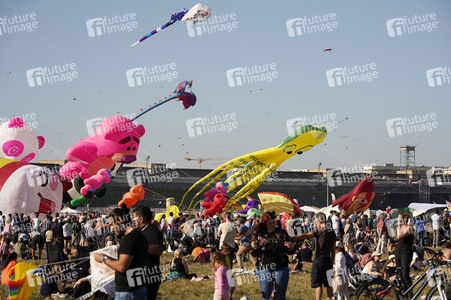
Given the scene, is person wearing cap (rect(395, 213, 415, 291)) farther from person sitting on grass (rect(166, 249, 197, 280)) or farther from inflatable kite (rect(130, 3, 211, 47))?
inflatable kite (rect(130, 3, 211, 47))

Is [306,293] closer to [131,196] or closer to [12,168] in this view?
[131,196]

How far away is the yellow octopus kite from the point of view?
28.3m

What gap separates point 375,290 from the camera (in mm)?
9109

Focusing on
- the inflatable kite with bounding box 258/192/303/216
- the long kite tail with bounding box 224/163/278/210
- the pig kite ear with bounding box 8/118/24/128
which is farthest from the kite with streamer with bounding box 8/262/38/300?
the pig kite ear with bounding box 8/118/24/128

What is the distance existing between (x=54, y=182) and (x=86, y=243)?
14.7m

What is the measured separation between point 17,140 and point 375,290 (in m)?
23.7

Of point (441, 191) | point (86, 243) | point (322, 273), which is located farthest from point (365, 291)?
point (441, 191)

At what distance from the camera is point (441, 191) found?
88.3 m

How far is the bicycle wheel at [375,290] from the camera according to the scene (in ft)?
29.8

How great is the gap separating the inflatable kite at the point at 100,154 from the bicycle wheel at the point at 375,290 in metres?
20.2

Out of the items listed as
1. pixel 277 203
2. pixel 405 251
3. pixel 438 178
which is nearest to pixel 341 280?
pixel 405 251

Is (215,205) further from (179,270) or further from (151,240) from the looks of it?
(151,240)

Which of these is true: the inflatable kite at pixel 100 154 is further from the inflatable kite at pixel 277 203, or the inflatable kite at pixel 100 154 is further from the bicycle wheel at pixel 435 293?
the bicycle wheel at pixel 435 293

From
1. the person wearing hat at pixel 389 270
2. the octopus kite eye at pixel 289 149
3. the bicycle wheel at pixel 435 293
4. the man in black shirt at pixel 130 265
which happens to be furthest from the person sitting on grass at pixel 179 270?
the octopus kite eye at pixel 289 149
